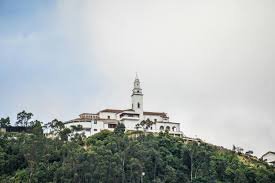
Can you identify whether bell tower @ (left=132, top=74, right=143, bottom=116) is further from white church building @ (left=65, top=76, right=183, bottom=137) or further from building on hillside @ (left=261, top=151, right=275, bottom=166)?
building on hillside @ (left=261, top=151, right=275, bottom=166)

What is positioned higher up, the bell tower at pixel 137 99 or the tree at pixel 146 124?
the bell tower at pixel 137 99

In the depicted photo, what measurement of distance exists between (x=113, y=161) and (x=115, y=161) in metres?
0.36

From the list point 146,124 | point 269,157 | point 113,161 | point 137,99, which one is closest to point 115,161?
point 113,161

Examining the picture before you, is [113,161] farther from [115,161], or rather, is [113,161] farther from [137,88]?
[137,88]

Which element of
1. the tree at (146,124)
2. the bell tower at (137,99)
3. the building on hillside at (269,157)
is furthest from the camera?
the building on hillside at (269,157)

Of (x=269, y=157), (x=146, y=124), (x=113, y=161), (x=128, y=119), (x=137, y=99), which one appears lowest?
(x=113, y=161)

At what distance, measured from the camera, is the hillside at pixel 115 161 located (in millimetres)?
71750

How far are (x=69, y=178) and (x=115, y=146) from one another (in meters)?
11.9

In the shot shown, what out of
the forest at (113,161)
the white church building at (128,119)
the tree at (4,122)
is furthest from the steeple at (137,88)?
the tree at (4,122)

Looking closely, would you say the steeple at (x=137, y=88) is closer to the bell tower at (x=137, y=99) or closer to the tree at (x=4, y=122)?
the bell tower at (x=137, y=99)

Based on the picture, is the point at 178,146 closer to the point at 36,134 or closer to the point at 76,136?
the point at 76,136

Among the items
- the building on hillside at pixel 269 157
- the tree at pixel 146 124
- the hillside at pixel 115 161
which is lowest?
the hillside at pixel 115 161

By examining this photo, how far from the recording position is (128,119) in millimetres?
100750

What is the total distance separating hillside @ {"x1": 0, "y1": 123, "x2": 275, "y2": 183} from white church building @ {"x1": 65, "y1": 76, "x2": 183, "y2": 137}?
650 cm
